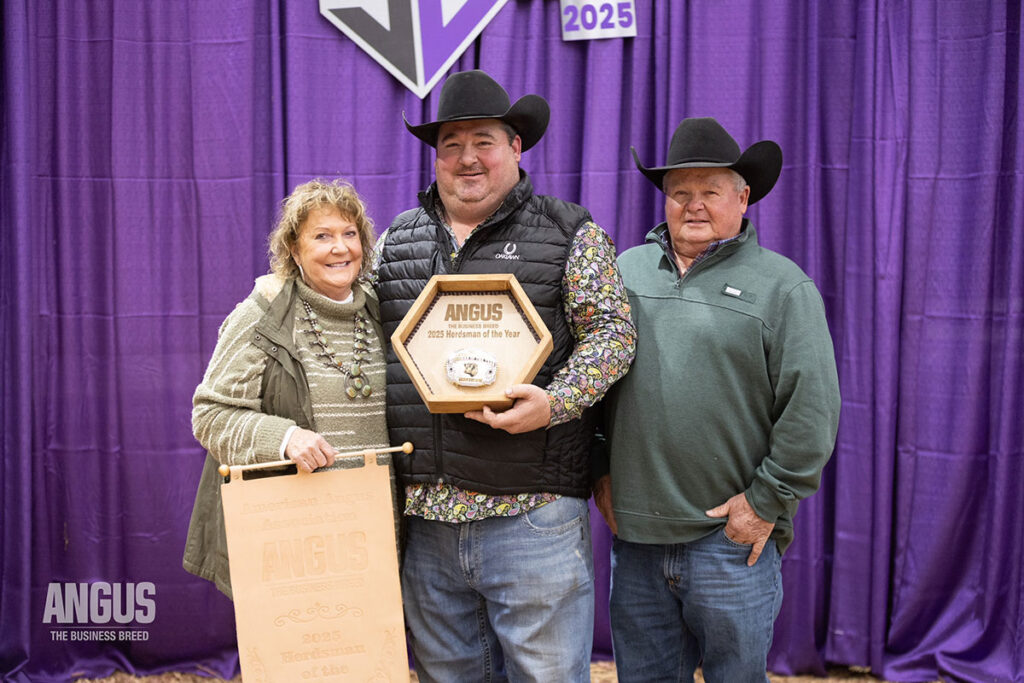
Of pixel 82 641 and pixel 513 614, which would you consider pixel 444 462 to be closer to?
pixel 513 614

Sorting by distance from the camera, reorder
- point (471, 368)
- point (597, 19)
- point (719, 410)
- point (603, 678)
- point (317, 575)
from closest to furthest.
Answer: point (471, 368), point (317, 575), point (719, 410), point (597, 19), point (603, 678)

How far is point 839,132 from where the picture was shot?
3.05 metres

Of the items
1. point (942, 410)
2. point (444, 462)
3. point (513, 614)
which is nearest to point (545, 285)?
point (444, 462)

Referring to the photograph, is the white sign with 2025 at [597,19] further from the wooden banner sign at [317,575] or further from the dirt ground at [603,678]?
the dirt ground at [603,678]

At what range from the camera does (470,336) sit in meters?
1.87

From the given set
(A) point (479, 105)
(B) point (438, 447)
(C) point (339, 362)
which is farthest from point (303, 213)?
(B) point (438, 447)

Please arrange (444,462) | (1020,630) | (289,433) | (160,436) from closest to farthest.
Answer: (289,433) < (444,462) < (1020,630) < (160,436)

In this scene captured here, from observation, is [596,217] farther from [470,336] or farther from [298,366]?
[298,366]

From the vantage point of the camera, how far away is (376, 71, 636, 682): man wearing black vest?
77.6 inches

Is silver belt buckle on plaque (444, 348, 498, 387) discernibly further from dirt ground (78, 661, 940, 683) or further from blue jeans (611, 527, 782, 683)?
dirt ground (78, 661, 940, 683)

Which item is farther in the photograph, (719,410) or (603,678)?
(603,678)

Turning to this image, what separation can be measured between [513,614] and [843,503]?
1.65m

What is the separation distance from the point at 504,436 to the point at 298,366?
0.51 metres

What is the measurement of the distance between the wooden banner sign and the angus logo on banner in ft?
5.64
